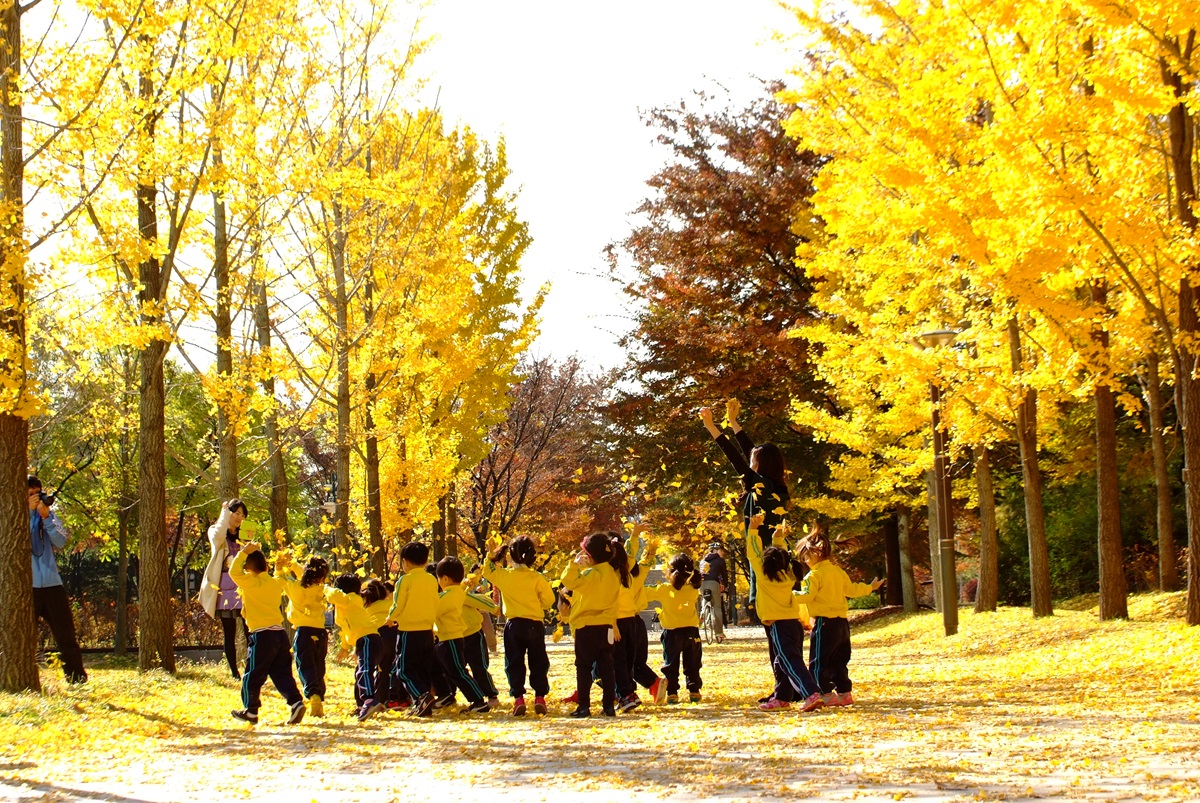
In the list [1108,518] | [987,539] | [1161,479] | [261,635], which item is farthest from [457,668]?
[987,539]

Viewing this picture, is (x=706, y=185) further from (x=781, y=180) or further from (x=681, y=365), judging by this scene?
(x=681, y=365)

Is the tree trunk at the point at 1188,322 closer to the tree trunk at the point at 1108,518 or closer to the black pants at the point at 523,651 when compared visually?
the tree trunk at the point at 1108,518

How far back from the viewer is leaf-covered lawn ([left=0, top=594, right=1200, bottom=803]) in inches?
195

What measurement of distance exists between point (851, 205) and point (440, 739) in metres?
8.80

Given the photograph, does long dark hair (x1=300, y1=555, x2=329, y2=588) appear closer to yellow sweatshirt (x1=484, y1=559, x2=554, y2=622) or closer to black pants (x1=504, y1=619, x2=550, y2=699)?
yellow sweatshirt (x1=484, y1=559, x2=554, y2=622)

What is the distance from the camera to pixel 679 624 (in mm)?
10266

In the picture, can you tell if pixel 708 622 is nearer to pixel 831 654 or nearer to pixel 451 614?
pixel 451 614

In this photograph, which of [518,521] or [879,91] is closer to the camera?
[879,91]

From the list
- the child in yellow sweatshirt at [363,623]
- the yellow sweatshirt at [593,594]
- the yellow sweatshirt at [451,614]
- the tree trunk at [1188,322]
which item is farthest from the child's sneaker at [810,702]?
the tree trunk at [1188,322]

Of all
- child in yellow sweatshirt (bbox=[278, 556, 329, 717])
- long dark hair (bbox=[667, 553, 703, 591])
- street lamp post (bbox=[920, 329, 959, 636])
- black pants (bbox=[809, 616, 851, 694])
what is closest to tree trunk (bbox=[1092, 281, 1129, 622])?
street lamp post (bbox=[920, 329, 959, 636])

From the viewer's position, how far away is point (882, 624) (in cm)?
2225

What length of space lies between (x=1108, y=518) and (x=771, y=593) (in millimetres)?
5945

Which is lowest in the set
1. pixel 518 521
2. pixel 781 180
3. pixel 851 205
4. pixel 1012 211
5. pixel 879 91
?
pixel 518 521

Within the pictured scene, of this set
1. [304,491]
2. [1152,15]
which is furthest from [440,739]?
[304,491]
